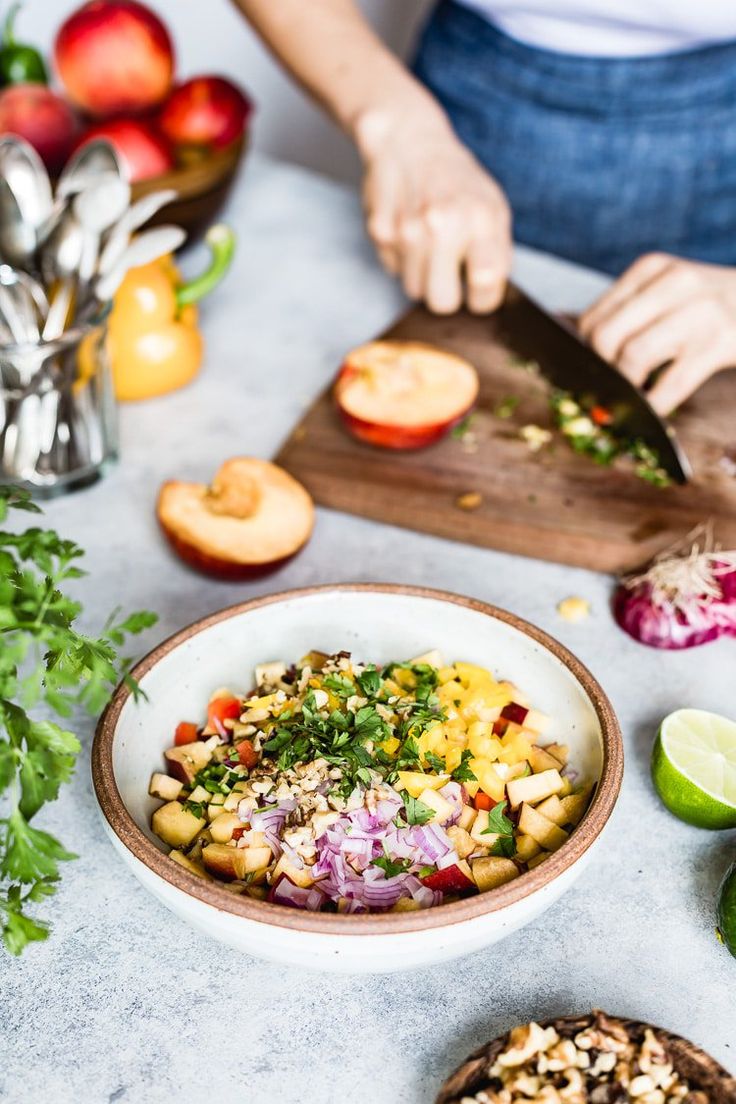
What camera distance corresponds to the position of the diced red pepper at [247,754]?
3.59 feet

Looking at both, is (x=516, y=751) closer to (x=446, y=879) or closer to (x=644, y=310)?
(x=446, y=879)

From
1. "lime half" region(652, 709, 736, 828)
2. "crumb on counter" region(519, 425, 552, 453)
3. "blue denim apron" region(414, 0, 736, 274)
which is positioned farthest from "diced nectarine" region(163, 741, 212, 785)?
"blue denim apron" region(414, 0, 736, 274)

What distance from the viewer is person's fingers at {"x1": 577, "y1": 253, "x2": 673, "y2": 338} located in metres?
1.82

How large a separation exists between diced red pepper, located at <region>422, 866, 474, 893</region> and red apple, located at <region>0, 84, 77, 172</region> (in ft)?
4.87

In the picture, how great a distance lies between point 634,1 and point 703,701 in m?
1.35

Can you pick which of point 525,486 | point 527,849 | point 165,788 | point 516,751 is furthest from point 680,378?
point 165,788

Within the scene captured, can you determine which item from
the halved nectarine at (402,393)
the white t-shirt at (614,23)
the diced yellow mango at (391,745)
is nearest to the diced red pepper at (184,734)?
the diced yellow mango at (391,745)

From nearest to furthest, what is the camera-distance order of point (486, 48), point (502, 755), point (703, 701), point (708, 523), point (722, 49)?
point (502, 755) → point (703, 701) → point (708, 523) → point (722, 49) → point (486, 48)

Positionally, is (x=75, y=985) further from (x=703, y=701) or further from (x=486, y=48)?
(x=486, y=48)

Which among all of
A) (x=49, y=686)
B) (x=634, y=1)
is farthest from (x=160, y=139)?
(x=49, y=686)

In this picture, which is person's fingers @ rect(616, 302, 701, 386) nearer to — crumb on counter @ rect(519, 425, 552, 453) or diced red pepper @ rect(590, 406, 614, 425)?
diced red pepper @ rect(590, 406, 614, 425)

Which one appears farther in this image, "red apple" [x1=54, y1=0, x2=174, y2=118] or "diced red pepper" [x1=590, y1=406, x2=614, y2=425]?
"red apple" [x1=54, y1=0, x2=174, y2=118]

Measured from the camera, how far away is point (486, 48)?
229 centimetres

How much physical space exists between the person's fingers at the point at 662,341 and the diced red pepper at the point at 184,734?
0.94 m
